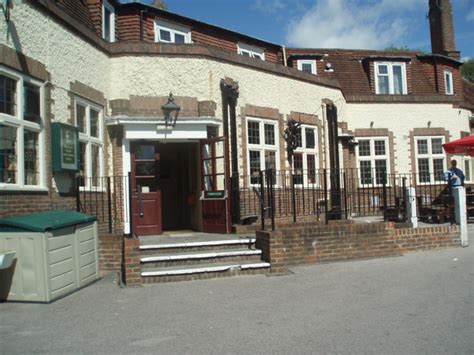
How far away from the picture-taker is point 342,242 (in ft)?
31.9

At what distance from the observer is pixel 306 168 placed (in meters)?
14.8

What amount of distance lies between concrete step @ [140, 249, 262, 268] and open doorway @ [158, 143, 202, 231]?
12.2 feet

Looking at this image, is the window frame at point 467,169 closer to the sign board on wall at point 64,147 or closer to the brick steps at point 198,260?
the brick steps at point 198,260

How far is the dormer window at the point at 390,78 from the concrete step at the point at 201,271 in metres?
13.7

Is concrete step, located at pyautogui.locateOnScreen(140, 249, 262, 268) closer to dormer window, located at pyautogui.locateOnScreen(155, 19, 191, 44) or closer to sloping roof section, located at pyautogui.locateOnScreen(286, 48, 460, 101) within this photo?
dormer window, located at pyautogui.locateOnScreen(155, 19, 191, 44)

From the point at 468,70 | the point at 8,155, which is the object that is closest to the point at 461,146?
the point at 8,155

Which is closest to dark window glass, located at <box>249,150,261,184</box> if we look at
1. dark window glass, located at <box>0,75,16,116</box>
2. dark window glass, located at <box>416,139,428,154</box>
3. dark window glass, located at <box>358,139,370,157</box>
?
dark window glass, located at <box>0,75,16,116</box>

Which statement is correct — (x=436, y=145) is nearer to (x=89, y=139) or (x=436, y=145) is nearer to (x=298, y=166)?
(x=298, y=166)

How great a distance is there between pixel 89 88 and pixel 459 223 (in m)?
8.45

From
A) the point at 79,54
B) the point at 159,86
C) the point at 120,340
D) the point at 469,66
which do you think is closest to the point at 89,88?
the point at 79,54

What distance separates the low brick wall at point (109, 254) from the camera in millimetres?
9055

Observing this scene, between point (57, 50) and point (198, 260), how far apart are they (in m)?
4.70

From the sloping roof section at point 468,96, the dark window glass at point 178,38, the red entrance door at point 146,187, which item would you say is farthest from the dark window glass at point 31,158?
the sloping roof section at point 468,96

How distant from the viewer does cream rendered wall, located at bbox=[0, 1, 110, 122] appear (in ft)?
26.9
